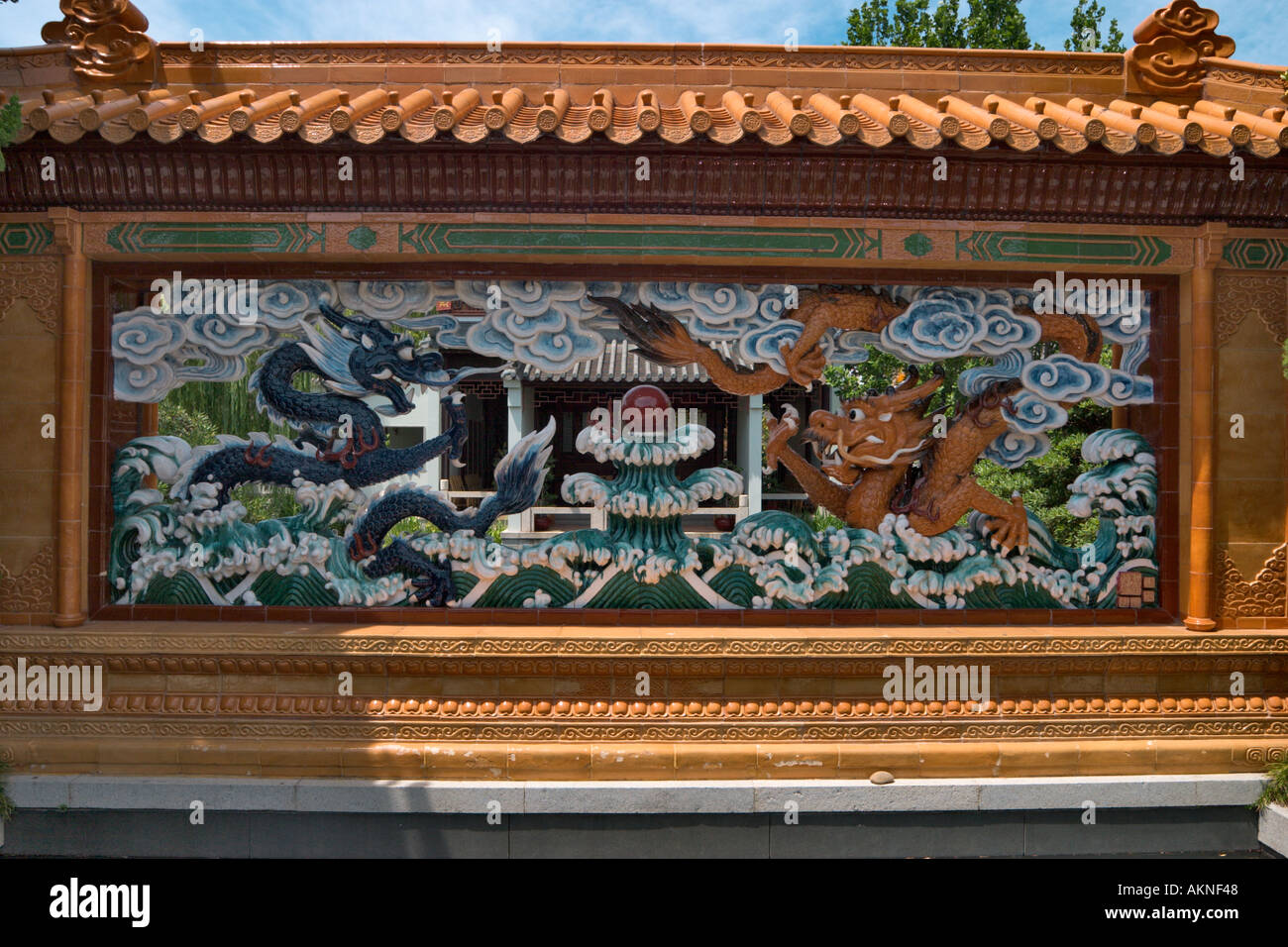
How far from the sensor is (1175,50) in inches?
191

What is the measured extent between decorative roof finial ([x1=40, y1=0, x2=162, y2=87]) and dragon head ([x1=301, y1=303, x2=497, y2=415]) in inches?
76.9

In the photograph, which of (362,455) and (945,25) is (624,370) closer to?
(362,455)

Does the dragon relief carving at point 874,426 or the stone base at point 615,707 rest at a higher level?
the dragon relief carving at point 874,426

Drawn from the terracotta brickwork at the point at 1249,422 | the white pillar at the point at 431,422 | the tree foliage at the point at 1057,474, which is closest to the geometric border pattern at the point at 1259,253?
the terracotta brickwork at the point at 1249,422

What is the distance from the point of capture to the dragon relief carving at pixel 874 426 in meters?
4.48

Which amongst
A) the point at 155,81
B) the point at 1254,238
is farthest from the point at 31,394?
the point at 1254,238

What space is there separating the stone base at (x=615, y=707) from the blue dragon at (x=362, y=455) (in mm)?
436

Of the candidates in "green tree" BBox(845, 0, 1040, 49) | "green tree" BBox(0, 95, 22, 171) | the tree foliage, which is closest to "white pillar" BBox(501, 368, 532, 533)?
the tree foliage

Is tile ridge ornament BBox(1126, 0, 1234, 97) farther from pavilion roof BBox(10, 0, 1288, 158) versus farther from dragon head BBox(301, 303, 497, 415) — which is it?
dragon head BBox(301, 303, 497, 415)

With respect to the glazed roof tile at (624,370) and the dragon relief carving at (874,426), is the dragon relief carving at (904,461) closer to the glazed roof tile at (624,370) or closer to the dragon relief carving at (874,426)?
the dragon relief carving at (874,426)

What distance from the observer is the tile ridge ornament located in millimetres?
4816

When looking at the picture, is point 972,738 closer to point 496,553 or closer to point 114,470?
point 496,553

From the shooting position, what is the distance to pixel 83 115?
3.81m

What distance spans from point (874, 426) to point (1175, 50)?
290cm
